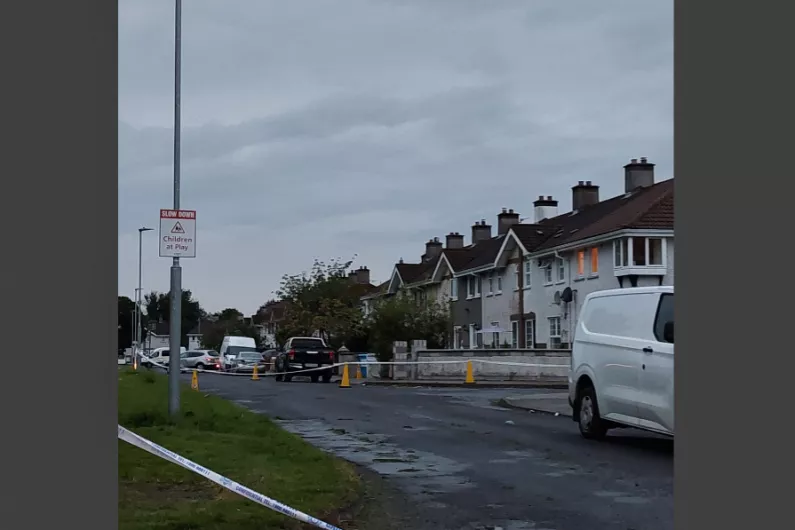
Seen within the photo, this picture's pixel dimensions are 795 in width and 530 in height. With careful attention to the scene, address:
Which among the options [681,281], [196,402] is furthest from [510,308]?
[681,281]

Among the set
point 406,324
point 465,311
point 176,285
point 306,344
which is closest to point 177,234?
point 176,285

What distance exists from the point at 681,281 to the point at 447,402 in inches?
737

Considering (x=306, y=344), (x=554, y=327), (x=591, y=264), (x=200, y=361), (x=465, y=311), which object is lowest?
(x=200, y=361)

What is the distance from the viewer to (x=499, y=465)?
12.0m

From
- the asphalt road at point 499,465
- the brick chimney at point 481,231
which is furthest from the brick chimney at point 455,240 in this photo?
the asphalt road at point 499,465

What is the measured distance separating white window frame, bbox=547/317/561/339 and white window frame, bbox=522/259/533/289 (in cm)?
304

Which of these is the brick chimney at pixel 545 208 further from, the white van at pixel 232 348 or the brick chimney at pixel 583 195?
the white van at pixel 232 348

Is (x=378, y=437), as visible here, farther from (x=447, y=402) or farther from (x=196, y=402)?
(x=447, y=402)

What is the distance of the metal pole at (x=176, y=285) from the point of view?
587 inches

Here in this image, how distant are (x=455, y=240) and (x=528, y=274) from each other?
2022 centimetres

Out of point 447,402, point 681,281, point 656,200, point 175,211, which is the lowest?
point 447,402

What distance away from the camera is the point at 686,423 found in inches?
199

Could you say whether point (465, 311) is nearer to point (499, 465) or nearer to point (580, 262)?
point (580, 262)

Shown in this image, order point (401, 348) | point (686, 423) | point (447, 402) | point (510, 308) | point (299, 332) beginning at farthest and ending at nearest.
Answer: point (299, 332), point (510, 308), point (401, 348), point (447, 402), point (686, 423)
